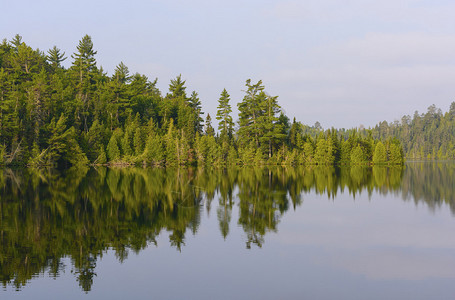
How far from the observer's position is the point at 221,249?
14094 mm

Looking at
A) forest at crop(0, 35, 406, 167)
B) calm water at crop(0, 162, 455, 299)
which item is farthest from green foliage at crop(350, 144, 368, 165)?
calm water at crop(0, 162, 455, 299)

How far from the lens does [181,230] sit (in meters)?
17.0

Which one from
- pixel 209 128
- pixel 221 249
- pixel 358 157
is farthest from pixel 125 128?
pixel 221 249

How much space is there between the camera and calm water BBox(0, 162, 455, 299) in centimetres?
1027

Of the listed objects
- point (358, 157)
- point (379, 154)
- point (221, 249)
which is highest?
point (379, 154)

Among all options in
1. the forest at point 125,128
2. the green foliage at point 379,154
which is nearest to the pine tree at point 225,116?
the forest at point 125,128

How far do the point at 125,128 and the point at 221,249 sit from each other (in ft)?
239

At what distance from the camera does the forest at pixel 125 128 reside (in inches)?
2643

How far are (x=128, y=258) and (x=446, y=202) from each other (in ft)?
75.9

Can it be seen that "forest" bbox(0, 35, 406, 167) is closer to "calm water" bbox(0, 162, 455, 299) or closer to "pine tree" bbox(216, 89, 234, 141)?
"pine tree" bbox(216, 89, 234, 141)

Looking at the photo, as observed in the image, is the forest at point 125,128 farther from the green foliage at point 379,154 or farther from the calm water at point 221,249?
the calm water at point 221,249

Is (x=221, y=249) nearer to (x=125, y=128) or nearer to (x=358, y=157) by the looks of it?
(x=125, y=128)

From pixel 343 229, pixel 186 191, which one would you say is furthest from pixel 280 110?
pixel 343 229

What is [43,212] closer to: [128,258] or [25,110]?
[128,258]
